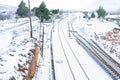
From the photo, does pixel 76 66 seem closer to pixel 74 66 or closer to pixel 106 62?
pixel 74 66

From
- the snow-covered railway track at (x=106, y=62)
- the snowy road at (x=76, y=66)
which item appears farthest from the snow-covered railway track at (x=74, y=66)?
the snow-covered railway track at (x=106, y=62)

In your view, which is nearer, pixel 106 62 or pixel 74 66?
pixel 74 66

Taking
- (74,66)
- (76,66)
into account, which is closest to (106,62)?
(76,66)

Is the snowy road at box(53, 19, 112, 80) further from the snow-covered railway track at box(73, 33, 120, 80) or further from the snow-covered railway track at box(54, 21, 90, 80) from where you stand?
the snow-covered railway track at box(73, 33, 120, 80)

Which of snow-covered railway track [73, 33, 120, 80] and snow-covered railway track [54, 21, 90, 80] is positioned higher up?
snow-covered railway track [73, 33, 120, 80]

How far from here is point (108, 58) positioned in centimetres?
3331

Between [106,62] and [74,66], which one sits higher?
[106,62]

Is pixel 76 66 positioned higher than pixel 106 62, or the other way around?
pixel 106 62

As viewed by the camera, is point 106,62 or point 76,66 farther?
point 106,62

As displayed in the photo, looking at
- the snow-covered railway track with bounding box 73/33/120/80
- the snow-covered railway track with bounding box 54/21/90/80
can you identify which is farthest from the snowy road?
the snow-covered railway track with bounding box 73/33/120/80

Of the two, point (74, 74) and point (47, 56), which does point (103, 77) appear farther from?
point (47, 56)

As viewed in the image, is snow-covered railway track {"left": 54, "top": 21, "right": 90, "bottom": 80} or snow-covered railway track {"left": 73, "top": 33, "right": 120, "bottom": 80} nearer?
snow-covered railway track {"left": 54, "top": 21, "right": 90, "bottom": 80}

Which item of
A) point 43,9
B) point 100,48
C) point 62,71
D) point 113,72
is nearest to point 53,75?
point 62,71

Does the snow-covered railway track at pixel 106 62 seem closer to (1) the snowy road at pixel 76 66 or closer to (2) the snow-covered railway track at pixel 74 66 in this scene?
(1) the snowy road at pixel 76 66
